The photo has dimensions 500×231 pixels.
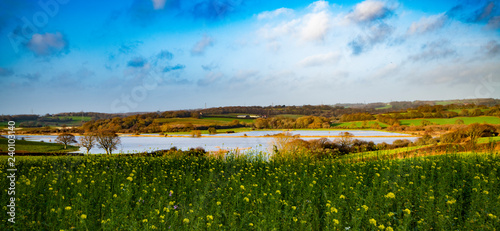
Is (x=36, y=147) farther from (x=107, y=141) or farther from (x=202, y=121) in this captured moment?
(x=202, y=121)

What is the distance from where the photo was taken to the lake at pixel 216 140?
14913 millimetres

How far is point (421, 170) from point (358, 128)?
17955 mm

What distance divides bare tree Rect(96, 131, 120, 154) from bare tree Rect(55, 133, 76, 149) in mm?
1533

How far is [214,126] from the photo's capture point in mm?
22016

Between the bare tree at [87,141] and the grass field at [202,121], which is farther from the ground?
the grass field at [202,121]

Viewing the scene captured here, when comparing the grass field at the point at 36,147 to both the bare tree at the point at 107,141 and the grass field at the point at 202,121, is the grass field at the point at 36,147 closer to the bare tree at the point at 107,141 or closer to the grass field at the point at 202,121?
the bare tree at the point at 107,141

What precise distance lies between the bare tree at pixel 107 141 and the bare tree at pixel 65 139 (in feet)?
5.03

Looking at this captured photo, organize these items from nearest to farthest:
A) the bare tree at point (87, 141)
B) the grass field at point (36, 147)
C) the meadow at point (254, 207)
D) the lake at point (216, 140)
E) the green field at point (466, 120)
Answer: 1. the meadow at point (254, 207)
2. the lake at point (216, 140)
3. the bare tree at point (87, 141)
4. the grass field at point (36, 147)
5. the green field at point (466, 120)

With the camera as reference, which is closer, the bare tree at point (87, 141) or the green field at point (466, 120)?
the bare tree at point (87, 141)

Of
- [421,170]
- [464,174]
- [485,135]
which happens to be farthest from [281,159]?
[485,135]

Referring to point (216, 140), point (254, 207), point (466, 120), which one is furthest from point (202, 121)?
point (466, 120)

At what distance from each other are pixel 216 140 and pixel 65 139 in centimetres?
853

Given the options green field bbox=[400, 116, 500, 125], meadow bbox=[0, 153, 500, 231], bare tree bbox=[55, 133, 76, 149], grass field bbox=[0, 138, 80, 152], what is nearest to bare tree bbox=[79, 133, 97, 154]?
grass field bbox=[0, 138, 80, 152]

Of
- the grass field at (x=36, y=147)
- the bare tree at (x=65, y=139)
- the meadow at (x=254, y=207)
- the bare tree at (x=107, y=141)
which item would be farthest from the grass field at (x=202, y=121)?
the meadow at (x=254, y=207)
